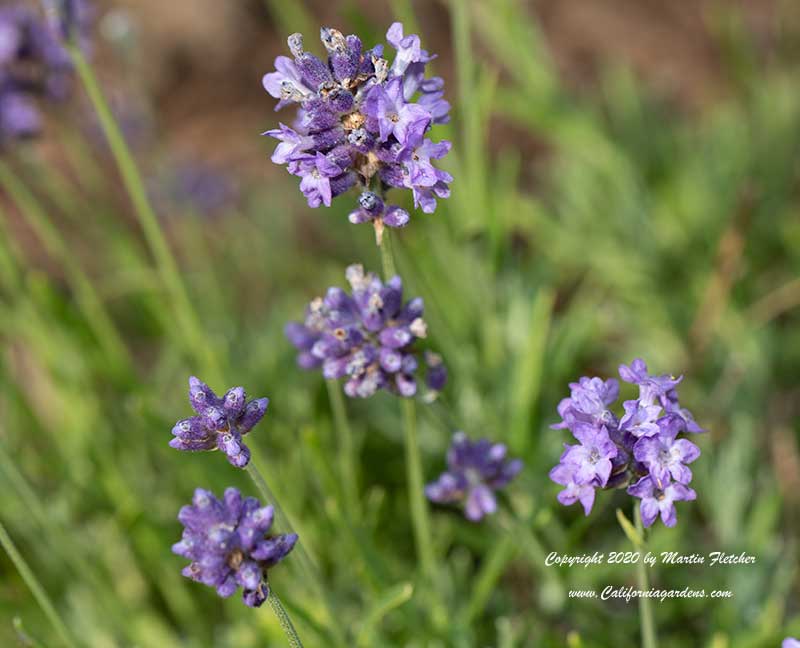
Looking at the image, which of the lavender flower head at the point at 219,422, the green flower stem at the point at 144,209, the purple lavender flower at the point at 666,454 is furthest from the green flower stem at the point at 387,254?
the green flower stem at the point at 144,209

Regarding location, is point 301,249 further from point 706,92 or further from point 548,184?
point 706,92

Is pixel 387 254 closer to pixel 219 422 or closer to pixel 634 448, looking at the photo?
pixel 219 422

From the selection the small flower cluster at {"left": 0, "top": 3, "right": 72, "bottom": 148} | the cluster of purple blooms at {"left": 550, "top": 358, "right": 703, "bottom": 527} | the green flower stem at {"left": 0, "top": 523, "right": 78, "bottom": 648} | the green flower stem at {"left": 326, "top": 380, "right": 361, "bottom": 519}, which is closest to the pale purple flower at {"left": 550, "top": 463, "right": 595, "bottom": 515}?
the cluster of purple blooms at {"left": 550, "top": 358, "right": 703, "bottom": 527}

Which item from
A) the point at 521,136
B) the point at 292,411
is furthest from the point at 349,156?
the point at 521,136

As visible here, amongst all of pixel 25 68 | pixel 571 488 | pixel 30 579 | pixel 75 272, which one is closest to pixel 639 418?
pixel 571 488

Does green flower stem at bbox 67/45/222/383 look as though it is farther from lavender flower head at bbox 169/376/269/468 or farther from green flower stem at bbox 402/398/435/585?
lavender flower head at bbox 169/376/269/468
